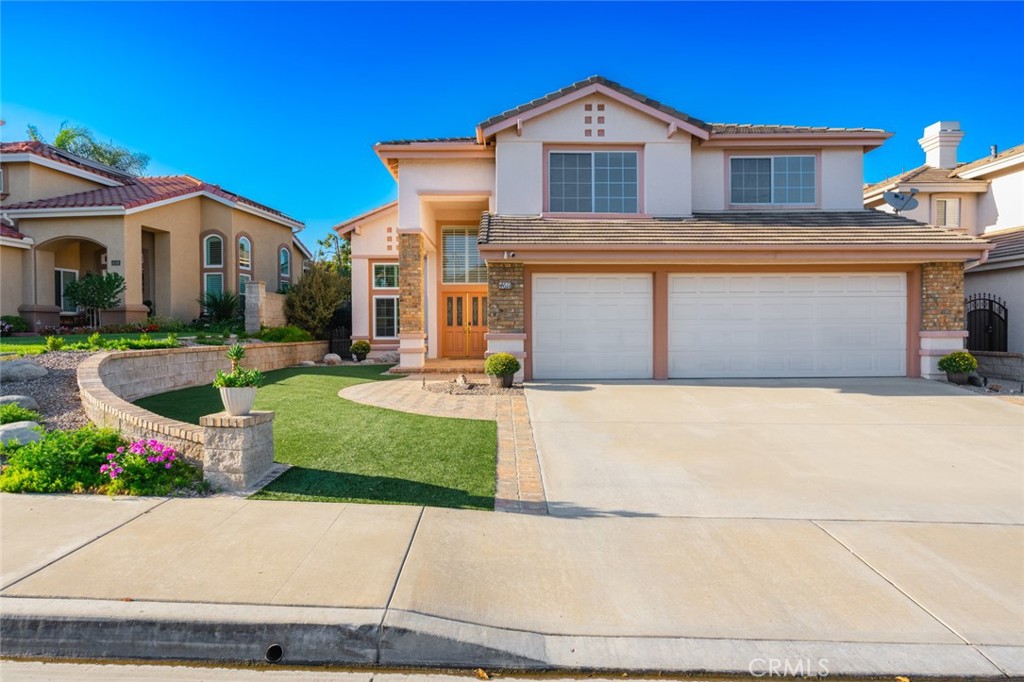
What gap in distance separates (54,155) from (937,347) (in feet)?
92.9

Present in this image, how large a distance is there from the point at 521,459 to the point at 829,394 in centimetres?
782

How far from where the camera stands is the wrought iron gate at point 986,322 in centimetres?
1611

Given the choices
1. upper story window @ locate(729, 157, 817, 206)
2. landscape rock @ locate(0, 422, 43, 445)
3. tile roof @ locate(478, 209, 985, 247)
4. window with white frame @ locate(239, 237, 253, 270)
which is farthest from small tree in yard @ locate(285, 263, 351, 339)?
upper story window @ locate(729, 157, 817, 206)

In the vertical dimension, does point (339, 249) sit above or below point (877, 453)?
above

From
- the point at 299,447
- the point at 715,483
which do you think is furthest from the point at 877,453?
the point at 299,447

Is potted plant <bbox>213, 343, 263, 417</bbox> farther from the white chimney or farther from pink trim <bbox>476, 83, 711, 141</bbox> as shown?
the white chimney

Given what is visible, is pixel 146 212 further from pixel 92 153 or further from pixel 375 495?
pixel 92 153

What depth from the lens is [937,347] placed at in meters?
13.5

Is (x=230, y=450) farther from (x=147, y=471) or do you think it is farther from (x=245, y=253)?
(x=245, y=253)

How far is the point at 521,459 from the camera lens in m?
7.26

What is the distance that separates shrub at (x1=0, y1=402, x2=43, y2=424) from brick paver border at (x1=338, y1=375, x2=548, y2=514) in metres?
4.70

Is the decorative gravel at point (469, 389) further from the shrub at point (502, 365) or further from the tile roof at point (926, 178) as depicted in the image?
the tile roof at point (926, 178)

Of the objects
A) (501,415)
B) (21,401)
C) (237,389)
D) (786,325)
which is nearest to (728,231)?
(786,325)

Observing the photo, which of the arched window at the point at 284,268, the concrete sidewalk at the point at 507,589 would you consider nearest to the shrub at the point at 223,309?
the arched window at the point at 284,268
